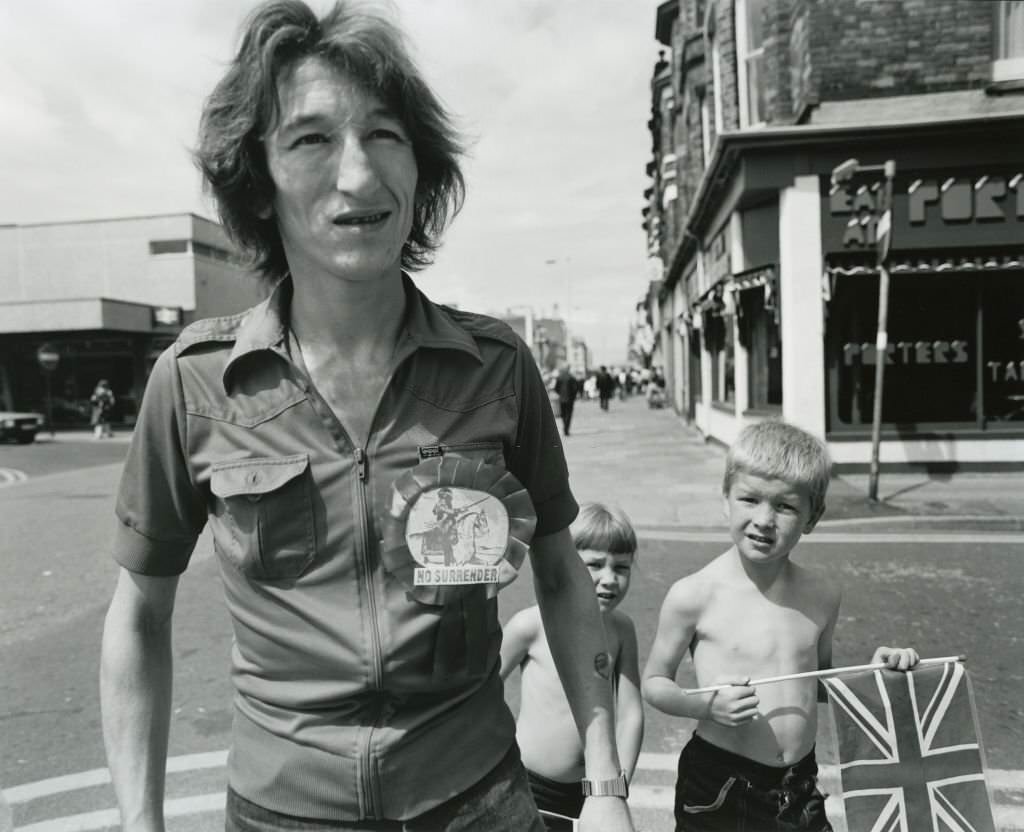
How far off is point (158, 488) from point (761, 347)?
555 inches

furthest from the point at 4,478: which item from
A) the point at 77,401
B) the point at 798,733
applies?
the point at 77,401

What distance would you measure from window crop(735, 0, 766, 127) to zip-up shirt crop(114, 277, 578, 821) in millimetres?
13655

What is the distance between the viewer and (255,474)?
1.41 m

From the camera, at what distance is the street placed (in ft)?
12.1

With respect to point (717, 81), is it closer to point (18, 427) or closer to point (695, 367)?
point (695, 367)

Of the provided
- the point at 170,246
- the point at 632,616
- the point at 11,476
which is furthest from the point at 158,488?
the point at 170,246

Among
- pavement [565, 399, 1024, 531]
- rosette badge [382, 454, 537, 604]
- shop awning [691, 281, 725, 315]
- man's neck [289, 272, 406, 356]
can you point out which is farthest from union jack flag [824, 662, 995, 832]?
shop awning [691, 281, 725, 315]

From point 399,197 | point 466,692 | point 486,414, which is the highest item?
point 399,197

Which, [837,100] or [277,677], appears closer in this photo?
[277,677]

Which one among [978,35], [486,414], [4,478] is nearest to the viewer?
[486,414]

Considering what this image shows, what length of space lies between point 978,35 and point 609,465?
816 centimetres

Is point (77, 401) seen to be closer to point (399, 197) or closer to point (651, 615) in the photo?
point (651, 615)

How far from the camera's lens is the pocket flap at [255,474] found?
140 centimetres

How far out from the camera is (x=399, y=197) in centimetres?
152
